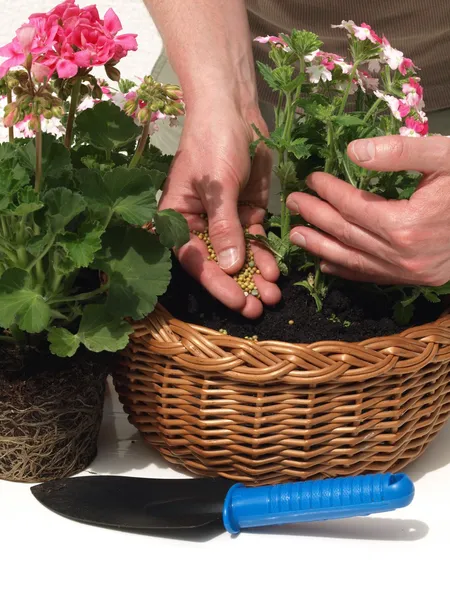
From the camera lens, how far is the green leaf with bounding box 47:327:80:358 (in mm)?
834

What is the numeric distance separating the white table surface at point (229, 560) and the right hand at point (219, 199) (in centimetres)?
27

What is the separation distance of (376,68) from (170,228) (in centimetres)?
34

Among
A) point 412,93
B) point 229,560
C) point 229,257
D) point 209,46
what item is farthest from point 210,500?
point 209,46

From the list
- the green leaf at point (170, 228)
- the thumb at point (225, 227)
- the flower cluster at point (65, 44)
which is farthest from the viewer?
the thumb at point (225, 227)

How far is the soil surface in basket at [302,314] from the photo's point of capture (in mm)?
946

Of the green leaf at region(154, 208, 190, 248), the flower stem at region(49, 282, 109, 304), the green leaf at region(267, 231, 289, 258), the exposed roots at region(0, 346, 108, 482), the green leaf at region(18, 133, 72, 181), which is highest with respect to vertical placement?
the green leaf at region(18, 133, 72, 181)

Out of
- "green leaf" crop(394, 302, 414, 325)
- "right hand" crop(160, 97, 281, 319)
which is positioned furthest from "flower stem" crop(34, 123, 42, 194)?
"green leaf" crop(394, 302, 414, 325)

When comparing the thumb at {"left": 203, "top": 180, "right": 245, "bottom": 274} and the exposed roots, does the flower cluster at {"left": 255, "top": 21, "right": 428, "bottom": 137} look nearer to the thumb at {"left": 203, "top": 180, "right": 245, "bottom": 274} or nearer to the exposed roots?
the thumb at {"left": 203, "top": 180, "right": 245, "bottom": 274}

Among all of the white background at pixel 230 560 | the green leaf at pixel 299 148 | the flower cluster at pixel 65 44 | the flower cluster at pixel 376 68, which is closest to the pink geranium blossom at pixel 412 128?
the flower cluster at pixel 376 68

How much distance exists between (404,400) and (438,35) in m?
0.81

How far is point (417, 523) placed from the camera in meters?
0.89

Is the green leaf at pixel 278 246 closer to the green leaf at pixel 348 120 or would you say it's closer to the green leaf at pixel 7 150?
the green leaf at pixel 348 120

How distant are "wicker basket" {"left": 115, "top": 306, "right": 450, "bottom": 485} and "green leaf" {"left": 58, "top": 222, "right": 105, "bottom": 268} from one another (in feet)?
0.41

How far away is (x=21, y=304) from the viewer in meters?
0.82
